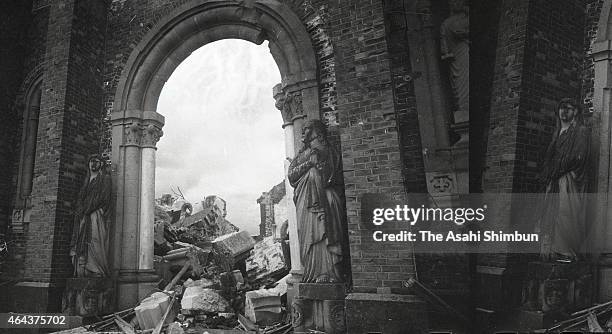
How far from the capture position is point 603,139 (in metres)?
5.35

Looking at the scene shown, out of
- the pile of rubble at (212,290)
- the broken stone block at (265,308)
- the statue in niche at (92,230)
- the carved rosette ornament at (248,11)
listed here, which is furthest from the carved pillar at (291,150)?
the statue in niche at (92,230)

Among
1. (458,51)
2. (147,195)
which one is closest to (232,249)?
(147,195)

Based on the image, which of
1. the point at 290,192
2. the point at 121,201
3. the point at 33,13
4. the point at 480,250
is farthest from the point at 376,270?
the point at 33,13

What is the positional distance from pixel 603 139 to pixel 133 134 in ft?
23.4

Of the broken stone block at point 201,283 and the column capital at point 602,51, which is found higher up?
the column capital at point 602,51

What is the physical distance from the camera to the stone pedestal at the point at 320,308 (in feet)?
17.7

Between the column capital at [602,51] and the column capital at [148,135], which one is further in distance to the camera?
the column capital at [148,135]

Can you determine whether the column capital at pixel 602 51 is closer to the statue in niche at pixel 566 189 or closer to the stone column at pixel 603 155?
the stone column at pixel 603 155

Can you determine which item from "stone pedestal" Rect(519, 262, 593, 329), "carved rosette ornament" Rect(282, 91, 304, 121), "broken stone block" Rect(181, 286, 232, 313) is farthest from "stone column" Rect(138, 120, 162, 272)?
"stone pedestal" Rect(519, 262, 593, 329)

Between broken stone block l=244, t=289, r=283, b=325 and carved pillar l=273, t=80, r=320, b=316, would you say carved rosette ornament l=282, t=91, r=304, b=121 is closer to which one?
carved pillar l=273, t=80, r=320, b=316

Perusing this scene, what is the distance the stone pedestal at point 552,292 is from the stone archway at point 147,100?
4198 millimetres

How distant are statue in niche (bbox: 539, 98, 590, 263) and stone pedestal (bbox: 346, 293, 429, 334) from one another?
1623 millimetres

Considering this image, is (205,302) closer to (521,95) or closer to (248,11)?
(248,11)

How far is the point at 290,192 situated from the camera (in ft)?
21.9
